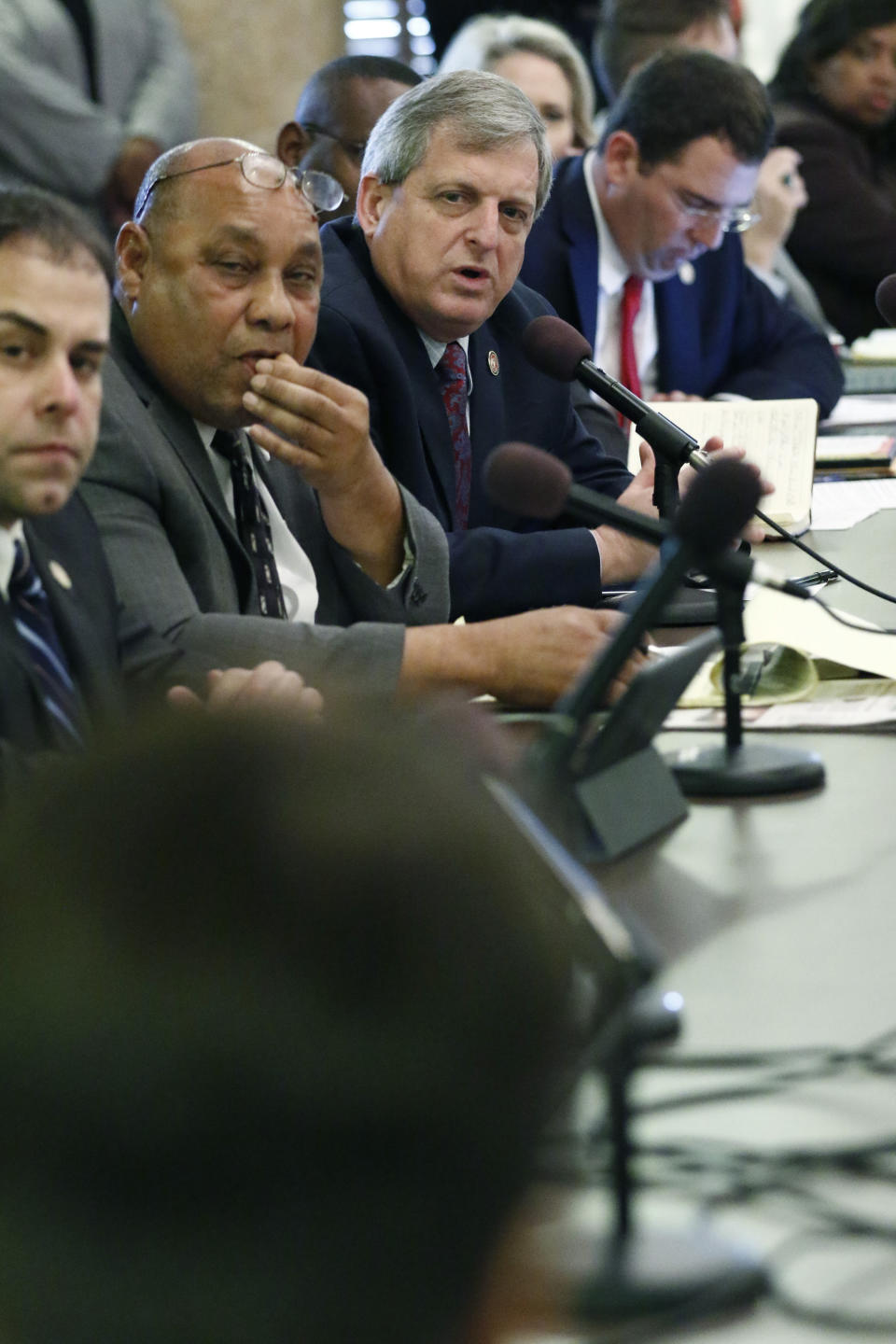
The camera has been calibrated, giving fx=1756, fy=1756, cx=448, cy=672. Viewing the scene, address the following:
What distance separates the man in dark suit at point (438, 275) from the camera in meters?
2.35

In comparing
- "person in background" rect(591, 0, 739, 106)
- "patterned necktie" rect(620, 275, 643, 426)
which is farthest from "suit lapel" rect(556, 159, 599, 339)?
"person in background" rect(591, 0, 739, 106)

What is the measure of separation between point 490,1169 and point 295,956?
8cm

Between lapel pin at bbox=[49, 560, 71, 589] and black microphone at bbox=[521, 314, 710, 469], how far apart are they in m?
0.71

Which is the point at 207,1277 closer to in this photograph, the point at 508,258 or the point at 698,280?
the point at 508,258

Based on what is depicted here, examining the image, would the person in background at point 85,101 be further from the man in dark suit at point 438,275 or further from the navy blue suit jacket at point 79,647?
the navy blue suit jacket at point 79,647

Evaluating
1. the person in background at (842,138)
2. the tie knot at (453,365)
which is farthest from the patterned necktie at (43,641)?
the person in background at (842,138)

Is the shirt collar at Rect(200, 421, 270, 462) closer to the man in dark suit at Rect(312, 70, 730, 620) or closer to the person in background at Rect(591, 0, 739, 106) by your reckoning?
the man in dark suit at Rect(312, 70, 730, 620)

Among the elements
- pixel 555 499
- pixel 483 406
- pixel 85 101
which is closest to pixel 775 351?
pixel 483 406

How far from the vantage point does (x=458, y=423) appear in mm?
2461

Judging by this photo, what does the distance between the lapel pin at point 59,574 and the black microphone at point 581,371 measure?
2.33 feet

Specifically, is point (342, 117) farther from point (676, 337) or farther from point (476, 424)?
point (476, 424)

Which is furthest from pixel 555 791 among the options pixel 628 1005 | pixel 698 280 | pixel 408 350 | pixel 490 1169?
pixel 698 280

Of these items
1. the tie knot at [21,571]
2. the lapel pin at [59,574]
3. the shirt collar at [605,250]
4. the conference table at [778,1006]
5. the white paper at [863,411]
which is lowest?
the conference table at [778,1006]

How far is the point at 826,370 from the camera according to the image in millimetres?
3750
